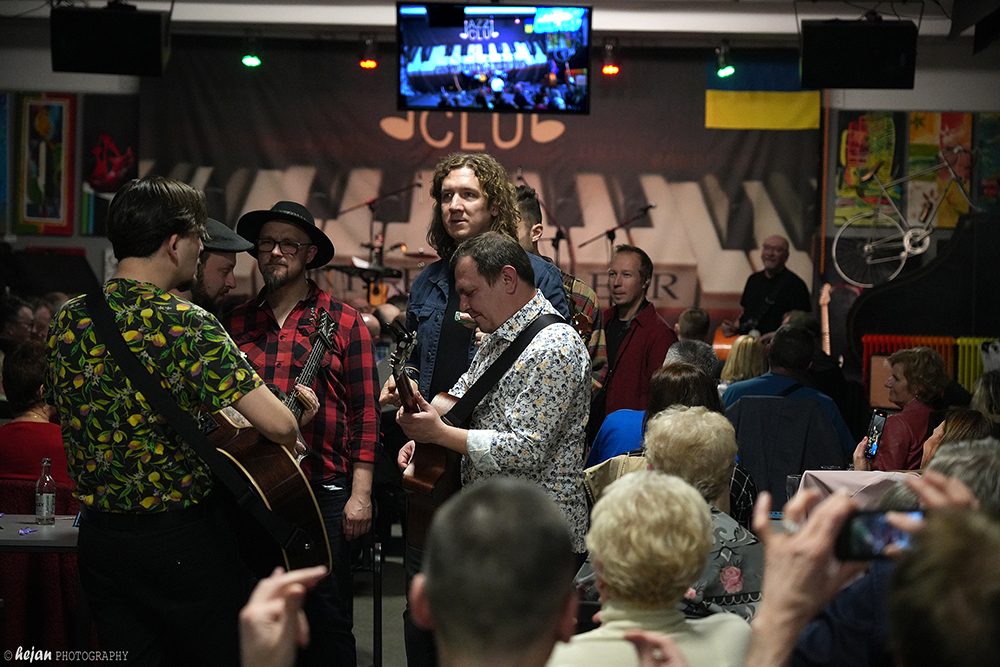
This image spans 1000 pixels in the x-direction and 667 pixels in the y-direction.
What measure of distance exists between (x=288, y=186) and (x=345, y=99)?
3.60ft

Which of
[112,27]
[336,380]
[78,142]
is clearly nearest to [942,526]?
[336,380]

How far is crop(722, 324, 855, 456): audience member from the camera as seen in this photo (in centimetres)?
461

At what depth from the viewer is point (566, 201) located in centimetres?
967

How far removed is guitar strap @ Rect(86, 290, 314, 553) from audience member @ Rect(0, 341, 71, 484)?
52.8 inches

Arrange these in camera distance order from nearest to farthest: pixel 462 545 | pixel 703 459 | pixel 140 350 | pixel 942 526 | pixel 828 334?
pixel 942 526 < pixel 462 545 < pixel 140 350 < pixel 703 459 < pixel 828 334

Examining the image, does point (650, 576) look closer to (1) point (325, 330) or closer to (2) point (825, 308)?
(1) point (325, 330)

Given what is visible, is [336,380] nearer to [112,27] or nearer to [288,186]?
[112,27]

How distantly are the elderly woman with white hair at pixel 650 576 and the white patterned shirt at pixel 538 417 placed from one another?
0.83 m

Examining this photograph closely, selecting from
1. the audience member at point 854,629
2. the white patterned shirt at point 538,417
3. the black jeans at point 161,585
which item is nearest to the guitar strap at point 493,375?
the white patterned shirt at point 538,417

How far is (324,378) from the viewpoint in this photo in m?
3.09

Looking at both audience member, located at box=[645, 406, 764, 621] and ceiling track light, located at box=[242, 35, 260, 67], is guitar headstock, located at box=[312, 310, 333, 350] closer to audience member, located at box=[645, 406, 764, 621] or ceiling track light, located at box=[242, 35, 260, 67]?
audience member, located at box=[645, 406, 764, 621]

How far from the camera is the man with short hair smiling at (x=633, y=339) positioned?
4.58 metres

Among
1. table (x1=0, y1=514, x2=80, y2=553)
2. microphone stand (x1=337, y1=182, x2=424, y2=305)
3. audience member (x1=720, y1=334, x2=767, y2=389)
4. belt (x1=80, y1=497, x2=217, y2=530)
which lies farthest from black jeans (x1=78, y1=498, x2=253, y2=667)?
microphone stand (x1=337, y1=182, x2=424, y2=305)

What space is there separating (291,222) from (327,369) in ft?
1.76
